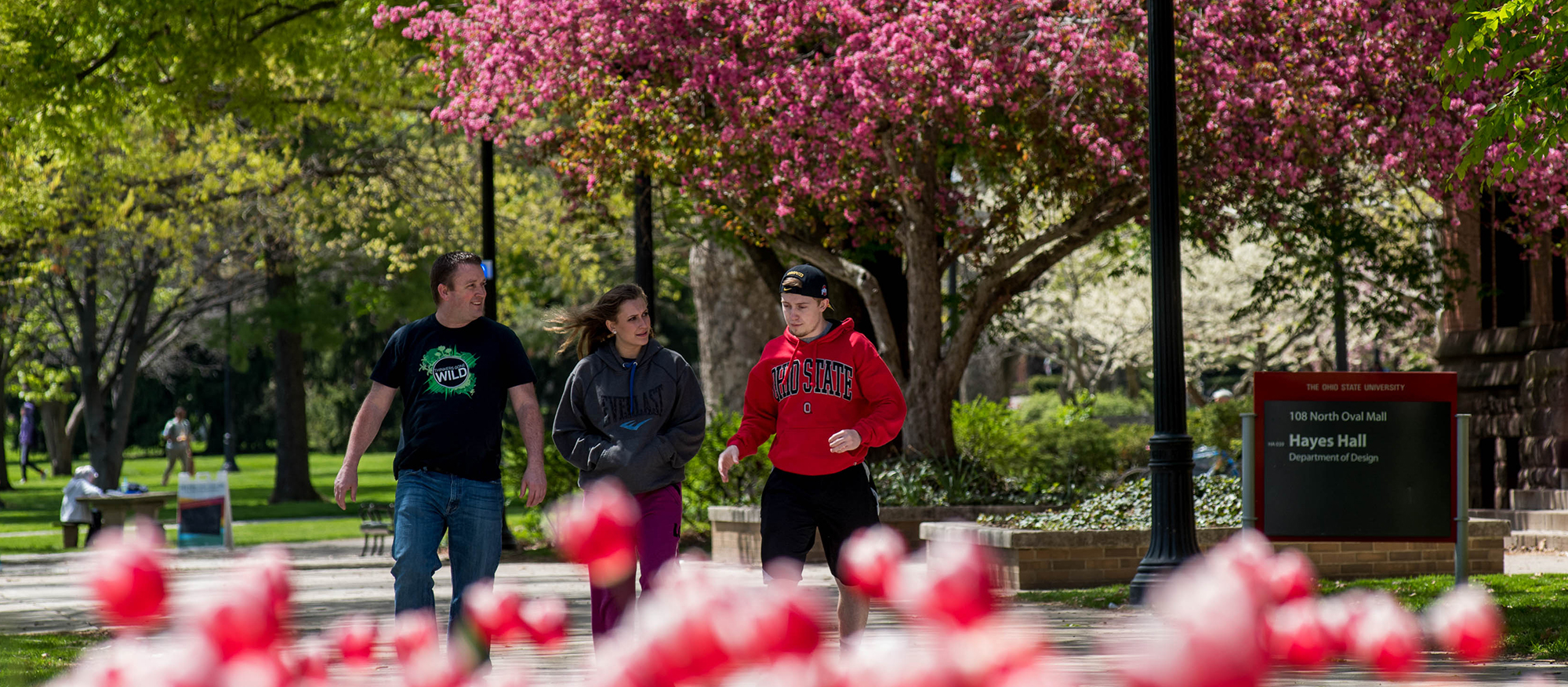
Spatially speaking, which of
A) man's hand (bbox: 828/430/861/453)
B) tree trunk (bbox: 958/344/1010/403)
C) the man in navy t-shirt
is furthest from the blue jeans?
tree trunk (bbox: 958/344/1010/403)

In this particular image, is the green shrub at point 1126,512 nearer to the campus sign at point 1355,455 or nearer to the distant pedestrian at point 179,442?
the campus sign at point 1355,455

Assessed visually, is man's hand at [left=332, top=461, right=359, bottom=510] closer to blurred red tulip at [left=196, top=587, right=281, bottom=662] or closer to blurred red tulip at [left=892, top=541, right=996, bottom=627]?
blurred red tulip at [left=196, top=587, right=281, bottom=662]

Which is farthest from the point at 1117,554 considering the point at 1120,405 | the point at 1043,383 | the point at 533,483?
the point at 1043,383

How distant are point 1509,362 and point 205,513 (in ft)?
48.5

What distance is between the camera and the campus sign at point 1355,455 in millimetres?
9922

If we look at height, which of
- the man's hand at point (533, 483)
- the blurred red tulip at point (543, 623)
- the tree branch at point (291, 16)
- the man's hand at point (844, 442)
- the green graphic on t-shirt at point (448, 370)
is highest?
the tree branch at point (291, 16)

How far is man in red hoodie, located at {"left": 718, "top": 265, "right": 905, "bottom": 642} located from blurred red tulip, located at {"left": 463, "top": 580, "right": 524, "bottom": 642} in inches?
180

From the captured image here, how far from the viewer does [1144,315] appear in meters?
43.2

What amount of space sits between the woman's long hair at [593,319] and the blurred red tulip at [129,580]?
5022mm

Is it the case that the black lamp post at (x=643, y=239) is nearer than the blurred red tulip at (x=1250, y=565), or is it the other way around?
the blurred red tulip at (x=1250, y=565)

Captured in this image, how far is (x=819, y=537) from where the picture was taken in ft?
48.3

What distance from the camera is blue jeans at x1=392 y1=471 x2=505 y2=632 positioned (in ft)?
20.9

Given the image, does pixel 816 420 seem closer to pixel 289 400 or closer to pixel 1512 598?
pixel 1512 598

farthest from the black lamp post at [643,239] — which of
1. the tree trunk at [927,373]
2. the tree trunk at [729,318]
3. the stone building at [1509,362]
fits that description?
A: the stone building at [1509,362]
